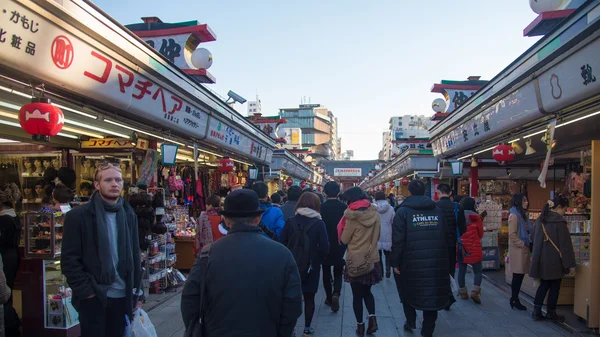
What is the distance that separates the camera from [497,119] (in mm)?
7621

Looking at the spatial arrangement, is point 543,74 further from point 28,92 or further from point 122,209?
point 28,92

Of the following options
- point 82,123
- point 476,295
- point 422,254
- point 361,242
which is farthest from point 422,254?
point 82,123

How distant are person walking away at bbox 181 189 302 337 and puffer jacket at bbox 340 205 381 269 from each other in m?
2.80

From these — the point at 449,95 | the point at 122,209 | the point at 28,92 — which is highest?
the point at 449,95

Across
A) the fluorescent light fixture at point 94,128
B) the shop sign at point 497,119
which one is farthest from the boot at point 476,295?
the fluorescent light fixture at point 94,128

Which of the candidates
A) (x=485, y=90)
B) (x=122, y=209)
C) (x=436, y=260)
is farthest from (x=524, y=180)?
(x=122, y=209)

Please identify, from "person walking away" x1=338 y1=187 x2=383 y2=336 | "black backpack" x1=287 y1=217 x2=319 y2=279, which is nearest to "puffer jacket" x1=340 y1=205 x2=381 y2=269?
"person walking away" x1=338 y1=187 x2=383 y2=336

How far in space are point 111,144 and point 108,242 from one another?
195 inches

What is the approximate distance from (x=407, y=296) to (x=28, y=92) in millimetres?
4737

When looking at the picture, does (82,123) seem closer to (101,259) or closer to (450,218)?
(101,259)

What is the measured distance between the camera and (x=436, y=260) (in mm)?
4867

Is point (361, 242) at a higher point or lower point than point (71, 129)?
lower

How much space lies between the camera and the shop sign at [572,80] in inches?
169

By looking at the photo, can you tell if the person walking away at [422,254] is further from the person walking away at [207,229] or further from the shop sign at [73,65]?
the shop sign at [73,65]
